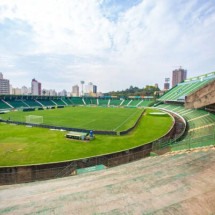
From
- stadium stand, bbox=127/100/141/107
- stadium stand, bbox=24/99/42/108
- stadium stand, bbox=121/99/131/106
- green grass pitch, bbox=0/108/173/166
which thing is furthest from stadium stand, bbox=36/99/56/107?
green grass pitch, bbox=0/108/173/166

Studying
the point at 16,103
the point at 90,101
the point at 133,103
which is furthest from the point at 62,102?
the point at 133,103

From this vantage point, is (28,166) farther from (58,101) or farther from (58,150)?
(58,101)

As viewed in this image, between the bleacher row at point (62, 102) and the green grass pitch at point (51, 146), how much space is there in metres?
46.2

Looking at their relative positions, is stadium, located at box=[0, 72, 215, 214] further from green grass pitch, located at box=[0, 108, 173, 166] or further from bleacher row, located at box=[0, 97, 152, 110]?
bleacher row, located at box=[0, 97, 152, 110]

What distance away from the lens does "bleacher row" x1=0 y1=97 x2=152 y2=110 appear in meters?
73.4

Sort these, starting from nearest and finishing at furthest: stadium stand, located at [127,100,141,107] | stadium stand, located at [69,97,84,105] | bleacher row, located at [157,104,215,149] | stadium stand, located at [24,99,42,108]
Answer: bleacher row, located at [157,104,215,149] < stadium stand, located at [24,99,42,108] < stadium stand, located at [127,100,141,107] < stadium stand, located at [69,97,84,105]

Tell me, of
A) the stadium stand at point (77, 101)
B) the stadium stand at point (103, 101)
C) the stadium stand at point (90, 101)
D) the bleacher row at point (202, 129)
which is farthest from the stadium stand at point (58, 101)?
the bleacher row at point (202, 129)

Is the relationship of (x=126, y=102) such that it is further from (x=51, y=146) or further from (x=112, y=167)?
(x=112, y=167)

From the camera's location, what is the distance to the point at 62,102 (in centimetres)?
9912

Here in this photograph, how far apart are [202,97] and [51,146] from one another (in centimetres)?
2092

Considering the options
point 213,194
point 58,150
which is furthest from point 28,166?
point 213,194

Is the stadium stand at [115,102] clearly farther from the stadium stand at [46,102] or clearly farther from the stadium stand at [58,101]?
the stadium stand at [46,102]

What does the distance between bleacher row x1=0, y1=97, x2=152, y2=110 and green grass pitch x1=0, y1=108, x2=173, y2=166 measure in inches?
1818

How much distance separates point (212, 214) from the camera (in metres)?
5.07
